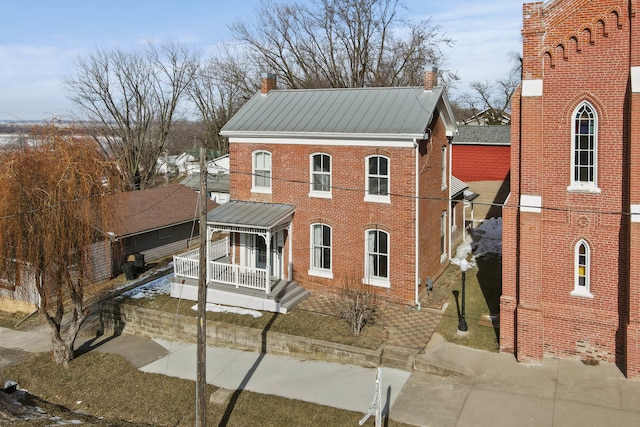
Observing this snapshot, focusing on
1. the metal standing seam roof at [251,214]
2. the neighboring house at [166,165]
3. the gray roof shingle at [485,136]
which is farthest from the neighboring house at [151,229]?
the gray roof shingle at [485,136]

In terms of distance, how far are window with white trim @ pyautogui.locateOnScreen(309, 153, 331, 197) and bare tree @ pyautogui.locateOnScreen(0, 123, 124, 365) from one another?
6.87 m

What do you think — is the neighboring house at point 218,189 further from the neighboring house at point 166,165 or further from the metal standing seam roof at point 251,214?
the metal standing seam roof at point 251,214

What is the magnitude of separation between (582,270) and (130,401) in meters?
12.6

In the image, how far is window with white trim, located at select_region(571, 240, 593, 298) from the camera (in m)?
14.0

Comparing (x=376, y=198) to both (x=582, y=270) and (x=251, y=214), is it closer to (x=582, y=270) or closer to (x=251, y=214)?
(x=251, y=214)

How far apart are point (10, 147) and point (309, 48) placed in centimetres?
3225

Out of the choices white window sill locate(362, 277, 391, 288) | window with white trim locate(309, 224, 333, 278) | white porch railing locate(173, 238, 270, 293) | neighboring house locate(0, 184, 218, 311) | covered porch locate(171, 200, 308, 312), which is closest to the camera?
white window sill locate(362, 277, 391, 288)

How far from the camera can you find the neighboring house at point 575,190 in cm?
1305

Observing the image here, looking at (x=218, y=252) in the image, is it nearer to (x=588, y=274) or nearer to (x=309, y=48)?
(x=588, y=274)

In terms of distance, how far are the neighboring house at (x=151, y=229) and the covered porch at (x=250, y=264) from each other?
3961mm

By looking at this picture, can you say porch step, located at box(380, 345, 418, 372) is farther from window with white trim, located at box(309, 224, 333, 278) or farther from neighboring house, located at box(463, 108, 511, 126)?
neighboring house, located at box(463, 108, 511, 126)

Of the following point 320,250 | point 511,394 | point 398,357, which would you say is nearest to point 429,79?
point 320,250

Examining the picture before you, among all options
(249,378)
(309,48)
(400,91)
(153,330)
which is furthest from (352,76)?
(249,378)

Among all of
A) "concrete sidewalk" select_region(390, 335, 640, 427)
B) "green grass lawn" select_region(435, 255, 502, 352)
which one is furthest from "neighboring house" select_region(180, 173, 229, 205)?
"concrete sidewalk" select_region(390, 335, 640, 427)
